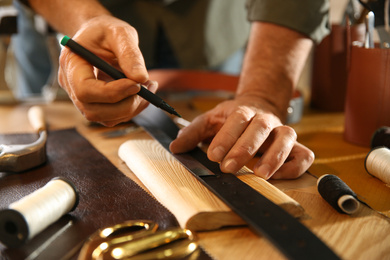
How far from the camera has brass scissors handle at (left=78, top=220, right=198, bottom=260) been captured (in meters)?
0.50

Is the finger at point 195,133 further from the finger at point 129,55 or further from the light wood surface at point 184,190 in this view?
the finger at point 129,55

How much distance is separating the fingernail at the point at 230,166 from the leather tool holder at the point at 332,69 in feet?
2.17

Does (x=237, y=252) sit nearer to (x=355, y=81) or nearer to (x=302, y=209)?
(x=302, y=209)

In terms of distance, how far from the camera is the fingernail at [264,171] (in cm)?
73

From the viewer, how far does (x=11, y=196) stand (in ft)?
2.31

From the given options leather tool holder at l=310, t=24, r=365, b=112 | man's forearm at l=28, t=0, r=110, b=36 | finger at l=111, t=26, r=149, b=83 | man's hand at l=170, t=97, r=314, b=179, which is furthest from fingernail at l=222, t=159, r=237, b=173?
leather tool holder at l=310, t=24, r=365, b=112

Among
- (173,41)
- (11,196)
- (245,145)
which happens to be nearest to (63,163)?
(11,196)

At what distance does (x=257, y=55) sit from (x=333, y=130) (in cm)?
30

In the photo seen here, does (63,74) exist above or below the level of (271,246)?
above

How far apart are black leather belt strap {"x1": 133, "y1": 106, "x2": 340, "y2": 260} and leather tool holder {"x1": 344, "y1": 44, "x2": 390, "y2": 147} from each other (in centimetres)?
42

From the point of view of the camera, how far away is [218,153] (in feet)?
2.48

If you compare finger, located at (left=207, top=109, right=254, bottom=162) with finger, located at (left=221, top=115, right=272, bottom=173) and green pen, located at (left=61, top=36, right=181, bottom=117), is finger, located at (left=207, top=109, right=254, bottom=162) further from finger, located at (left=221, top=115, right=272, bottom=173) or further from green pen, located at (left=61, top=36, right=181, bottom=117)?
green pen, located at (left=61, top=36, right=181, bottom=117)

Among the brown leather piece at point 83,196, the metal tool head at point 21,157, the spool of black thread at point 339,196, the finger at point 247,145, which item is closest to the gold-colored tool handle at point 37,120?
the brown leather piece at point 83,196

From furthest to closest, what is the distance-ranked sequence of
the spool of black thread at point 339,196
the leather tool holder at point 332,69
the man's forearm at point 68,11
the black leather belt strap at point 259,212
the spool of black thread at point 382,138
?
the leather tool holder at point 332,69 < the man's forearm at point 68,11 < the spool of black thread at point 382,138 < the spool of black thread at point 339,196 < the black leather belt strap at point 259,212
